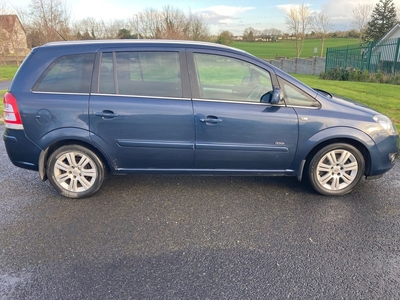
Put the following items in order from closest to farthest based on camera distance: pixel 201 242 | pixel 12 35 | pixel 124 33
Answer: pixel 201 242 → pixel 12 35 → pixel 124 33

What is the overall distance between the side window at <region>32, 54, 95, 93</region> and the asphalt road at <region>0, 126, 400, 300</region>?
1.30 meters

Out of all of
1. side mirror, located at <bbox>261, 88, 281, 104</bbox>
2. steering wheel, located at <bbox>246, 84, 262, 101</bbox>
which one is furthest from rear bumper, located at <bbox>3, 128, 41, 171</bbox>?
side mirror, located at <bbox>261, 88, 281, 104</bbox>

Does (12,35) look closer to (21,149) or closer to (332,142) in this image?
(21,149)

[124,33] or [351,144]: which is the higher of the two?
[124,33]

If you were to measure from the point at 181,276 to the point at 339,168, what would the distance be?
2337 millimetres

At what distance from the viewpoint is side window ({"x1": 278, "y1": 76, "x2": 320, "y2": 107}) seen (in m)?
3.59

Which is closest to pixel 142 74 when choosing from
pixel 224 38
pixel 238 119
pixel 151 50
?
pixel 151 50

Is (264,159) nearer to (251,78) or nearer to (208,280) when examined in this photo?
(251,78)

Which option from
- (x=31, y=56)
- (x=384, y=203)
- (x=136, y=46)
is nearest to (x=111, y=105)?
(x=136, y=46)

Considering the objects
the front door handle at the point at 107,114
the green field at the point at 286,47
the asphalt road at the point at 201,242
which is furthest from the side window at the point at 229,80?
the green field at the point at 286,47

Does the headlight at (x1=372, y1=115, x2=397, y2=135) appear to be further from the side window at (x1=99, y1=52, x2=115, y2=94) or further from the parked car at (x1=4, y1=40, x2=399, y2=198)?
the side window at (x1=99, y1=52, x2=115, y2=94)

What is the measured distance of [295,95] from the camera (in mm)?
3600

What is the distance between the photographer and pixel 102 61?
357 centimetres

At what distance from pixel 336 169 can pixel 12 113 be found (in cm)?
378
